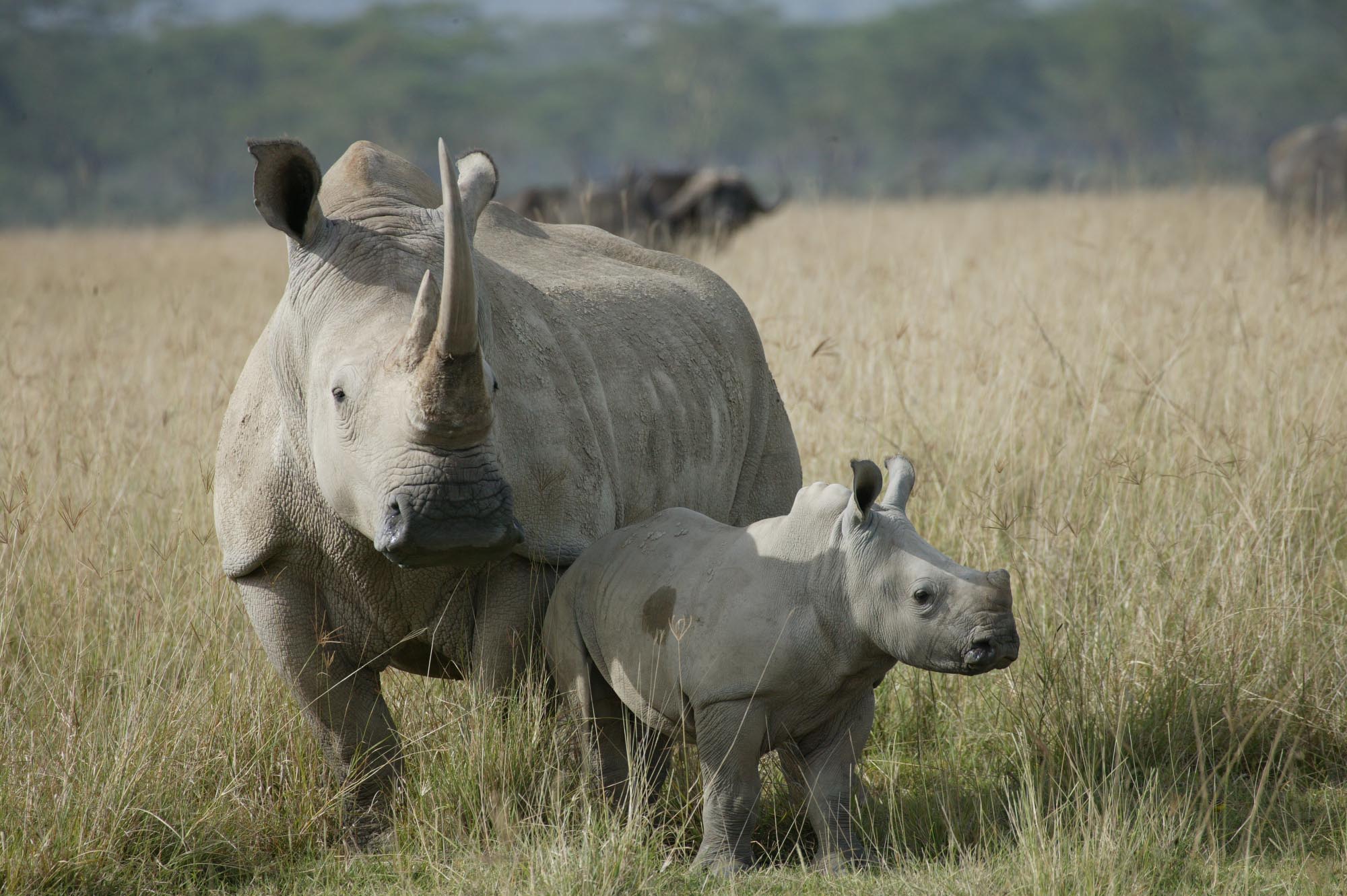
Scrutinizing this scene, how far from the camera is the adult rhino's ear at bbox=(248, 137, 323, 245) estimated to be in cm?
354

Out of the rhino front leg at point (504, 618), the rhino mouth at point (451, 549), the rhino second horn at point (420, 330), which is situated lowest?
the rhino front leg at point (504, 618)

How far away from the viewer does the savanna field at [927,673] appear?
11.9ft

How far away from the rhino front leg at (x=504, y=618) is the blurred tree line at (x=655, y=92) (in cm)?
4051

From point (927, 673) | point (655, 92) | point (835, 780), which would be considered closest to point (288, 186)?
point (835, 780)

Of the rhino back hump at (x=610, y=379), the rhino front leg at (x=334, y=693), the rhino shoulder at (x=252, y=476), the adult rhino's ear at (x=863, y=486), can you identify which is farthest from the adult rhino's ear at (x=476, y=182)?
the adult rhino's ear at (x=863, y=486)

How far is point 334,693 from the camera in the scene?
3893 mm

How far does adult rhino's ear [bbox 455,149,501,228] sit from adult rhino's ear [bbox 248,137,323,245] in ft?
1.26

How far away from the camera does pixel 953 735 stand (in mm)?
4527

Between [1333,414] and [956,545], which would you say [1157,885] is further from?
[1333,414]

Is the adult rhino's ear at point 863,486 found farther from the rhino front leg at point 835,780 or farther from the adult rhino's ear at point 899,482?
the rhino front leg at point 835,780

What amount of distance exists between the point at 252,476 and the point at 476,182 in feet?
3.19

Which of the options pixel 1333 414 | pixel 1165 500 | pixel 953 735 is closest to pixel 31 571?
pixel 953 735

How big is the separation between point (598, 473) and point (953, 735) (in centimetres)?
147

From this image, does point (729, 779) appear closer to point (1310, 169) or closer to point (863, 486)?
point (863, 486)
